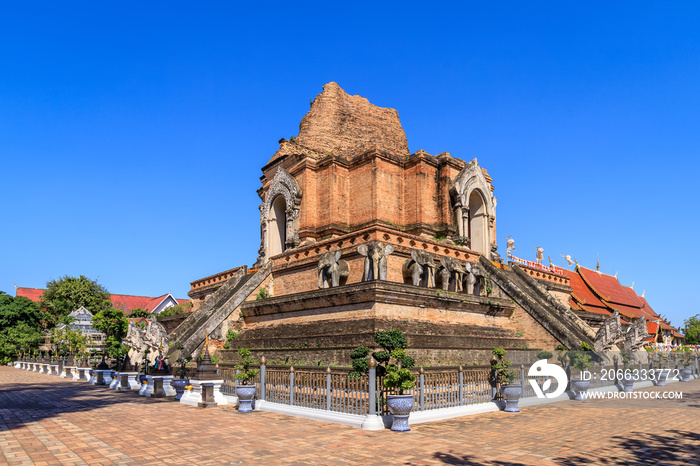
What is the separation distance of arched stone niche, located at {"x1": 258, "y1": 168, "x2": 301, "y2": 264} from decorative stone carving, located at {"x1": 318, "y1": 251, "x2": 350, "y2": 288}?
4315mm

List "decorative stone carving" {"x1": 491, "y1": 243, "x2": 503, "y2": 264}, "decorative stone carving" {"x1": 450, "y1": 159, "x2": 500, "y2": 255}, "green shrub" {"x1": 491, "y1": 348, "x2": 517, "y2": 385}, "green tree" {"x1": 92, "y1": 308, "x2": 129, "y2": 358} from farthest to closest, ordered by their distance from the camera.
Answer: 1. "decorative stone carving" {"x1": 491, "y1": 243, "x2": 503, "y2": 264}
2. "decorative stone carving" {"x1": 450, "y1": 159, "x2": 500, "y2": 255}
3. "green tree" {"x1": 92, "y1": 308, "x2": 129, "y2": 358}
4. "green shrub" {"x1": 491, "y1": 348, "x2": 517, "y2": 385}

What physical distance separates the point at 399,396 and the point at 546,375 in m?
6.13

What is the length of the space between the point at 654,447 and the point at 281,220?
21.0 m

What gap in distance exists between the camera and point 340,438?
8828mm

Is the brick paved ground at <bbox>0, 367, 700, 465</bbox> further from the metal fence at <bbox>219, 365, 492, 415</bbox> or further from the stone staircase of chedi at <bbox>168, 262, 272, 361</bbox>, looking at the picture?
the stone staircase of chedi at <bbox>168, 262, 272, 361</bbox>

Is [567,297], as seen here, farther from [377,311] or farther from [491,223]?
[377,311]

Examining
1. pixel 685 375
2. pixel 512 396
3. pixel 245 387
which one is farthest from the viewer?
pixel 685 375

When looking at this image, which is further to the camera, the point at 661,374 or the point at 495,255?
the point at 495,255

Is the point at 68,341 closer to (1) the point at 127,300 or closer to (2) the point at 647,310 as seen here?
(1) the point at 127,300

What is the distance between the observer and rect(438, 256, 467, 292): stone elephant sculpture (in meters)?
19.4


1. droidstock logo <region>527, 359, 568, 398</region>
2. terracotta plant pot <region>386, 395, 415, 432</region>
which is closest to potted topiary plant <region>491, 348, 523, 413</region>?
droidstock logo <region>527, 359, 568, 398</region>

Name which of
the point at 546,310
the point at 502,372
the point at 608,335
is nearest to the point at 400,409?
the point at 502,372

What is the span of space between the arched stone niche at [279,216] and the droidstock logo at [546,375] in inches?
496

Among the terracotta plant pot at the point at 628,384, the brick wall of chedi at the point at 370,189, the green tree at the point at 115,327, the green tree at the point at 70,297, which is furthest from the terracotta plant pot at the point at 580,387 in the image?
the green tree at the point at 70,297
